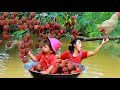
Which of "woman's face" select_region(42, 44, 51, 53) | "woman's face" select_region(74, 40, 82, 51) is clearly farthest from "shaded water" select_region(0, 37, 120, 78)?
"woman's face" select_region(42, 44, 51, 53)

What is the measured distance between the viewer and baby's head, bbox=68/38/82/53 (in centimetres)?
406

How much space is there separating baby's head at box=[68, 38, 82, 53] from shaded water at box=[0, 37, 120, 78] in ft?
0.15

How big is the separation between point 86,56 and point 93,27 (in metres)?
0.32

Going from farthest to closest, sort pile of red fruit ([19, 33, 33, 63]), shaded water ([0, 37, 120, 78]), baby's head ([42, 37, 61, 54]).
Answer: shaded water ([0, 37, 120, 78])
baby's head ([42, 37, 61, 54])
pile of red fruit ([19, 33, 33, 63])

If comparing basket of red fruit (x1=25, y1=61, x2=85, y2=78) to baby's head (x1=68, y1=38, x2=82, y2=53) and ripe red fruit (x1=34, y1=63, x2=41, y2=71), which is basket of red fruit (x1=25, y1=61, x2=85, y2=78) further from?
baby's head (x1=68, y1=38, x2=82, y2=53)

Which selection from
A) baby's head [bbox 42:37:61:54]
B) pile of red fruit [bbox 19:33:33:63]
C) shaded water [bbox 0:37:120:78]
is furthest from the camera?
shaded water [bbox 0:37:120:78]

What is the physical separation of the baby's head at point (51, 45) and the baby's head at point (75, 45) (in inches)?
6.8

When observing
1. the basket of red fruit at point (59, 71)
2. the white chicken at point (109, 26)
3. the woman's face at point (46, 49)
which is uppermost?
the white chicken at point (109, 26)

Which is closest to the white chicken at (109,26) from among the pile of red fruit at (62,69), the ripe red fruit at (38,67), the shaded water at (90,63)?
the shaded water at (90,63)

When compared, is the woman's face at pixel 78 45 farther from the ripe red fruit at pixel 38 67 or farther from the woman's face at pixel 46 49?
the ripe red fruit at pixel 38 67

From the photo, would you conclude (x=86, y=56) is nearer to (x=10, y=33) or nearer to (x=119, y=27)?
(x=119, y=27)

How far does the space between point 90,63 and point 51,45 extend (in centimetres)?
49

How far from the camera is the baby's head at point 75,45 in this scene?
4062 mm
